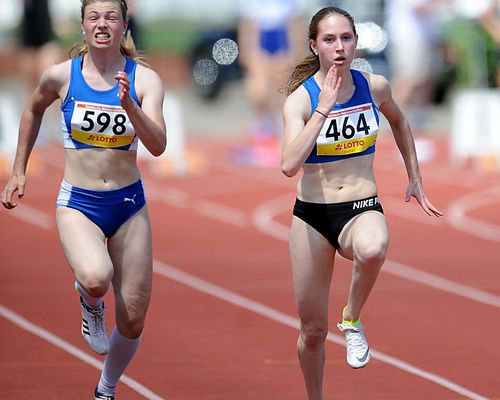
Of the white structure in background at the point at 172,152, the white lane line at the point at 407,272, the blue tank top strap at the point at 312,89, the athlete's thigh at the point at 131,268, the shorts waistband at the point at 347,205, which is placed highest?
the blue tank top strap at the point at 312,89

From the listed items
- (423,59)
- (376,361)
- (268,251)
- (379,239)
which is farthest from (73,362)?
(423,59)

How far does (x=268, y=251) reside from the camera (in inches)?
475

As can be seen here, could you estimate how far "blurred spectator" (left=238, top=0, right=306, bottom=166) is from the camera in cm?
1755

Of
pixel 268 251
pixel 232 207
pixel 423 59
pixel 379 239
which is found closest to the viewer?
pixel 379 239

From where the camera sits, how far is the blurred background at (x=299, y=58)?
17.1 meters

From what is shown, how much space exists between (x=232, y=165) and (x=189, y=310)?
7.68 m

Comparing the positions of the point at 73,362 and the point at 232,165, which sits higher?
the point at 73,362

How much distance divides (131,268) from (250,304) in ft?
11.2

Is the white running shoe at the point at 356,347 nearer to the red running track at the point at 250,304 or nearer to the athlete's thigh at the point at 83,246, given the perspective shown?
the red running track at the point at 250,304

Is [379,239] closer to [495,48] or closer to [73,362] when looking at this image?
[73,362]

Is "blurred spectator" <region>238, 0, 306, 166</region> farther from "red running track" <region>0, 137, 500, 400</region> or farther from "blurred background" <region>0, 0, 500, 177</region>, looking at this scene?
"red running track" <region>0, 137, 500, 400</region>

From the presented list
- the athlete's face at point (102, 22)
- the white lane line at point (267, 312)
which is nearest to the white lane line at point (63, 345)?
the white lane line at point (267, 312)

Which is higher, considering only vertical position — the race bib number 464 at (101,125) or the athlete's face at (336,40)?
the athlete's face at (336,40)

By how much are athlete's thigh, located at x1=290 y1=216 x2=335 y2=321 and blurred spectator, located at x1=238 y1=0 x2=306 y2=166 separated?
429 inches
